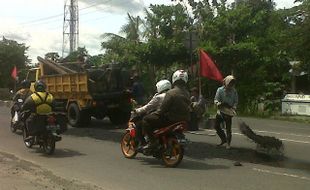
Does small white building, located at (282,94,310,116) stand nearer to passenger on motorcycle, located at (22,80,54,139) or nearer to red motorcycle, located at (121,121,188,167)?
passenger on motorcycle, located at (22,80,54,139)

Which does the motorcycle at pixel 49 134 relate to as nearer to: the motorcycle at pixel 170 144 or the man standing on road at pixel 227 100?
the motorcycle at pixel 170 144

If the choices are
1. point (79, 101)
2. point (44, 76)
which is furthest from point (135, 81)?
point (44, 76)

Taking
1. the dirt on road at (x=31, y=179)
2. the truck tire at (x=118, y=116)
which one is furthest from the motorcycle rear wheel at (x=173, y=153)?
the truck tire at (x=118, y=116)

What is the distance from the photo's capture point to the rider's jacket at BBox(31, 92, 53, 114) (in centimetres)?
1159

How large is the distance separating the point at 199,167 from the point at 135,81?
7.91 m

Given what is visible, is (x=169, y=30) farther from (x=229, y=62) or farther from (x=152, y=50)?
(x=229, y=62)

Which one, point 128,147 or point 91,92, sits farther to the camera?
point 91,92

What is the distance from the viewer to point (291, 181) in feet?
27.4

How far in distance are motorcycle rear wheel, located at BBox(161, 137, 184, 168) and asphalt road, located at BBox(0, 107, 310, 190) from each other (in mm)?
150

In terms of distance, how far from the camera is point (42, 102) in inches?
458

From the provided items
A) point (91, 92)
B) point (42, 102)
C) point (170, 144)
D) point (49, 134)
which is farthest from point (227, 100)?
point (91, 92)

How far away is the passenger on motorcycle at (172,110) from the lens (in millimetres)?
9562

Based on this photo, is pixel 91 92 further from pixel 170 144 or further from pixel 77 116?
pixel 170 144

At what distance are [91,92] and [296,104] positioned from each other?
13137 millimetres
